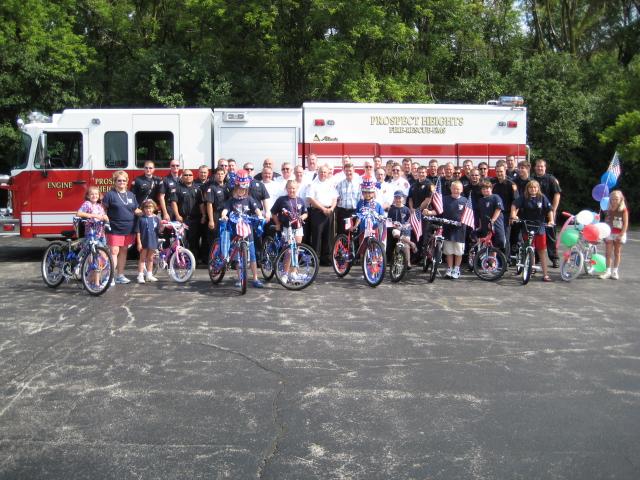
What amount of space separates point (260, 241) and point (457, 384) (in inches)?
247

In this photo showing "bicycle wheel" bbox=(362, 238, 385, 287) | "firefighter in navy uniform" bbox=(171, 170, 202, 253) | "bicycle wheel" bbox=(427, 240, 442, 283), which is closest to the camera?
"bicycle wheel" bbox=(362, 238, 385, 287)

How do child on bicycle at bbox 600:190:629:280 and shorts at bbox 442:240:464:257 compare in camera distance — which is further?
child on bicycle at bbox 600:190:629:280

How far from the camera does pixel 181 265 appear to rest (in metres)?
11.1

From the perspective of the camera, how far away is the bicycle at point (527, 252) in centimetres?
1100

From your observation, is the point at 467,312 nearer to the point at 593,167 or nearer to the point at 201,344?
the point at 201,344

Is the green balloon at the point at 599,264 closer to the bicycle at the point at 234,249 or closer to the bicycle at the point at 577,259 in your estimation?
the bicycle at the point at 577,259

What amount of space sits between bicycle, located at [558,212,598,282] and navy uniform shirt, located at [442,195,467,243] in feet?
5.65

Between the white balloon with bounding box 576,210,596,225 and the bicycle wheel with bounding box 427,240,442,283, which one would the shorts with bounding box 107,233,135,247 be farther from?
the white balloon with bounding box 576,210,596,225

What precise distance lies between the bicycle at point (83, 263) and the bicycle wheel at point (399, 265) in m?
4.31

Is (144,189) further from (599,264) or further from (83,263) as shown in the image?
(599,264)

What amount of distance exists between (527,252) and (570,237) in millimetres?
1202

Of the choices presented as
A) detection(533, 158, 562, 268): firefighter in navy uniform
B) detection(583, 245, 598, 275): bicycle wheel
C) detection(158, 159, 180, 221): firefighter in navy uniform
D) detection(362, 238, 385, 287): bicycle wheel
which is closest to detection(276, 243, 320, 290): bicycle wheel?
detection(362, 238, 385, 287): bicycle wheel

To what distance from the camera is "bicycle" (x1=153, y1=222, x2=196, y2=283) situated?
11.1 metres

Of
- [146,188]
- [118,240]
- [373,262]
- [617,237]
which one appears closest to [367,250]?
[373,262]
